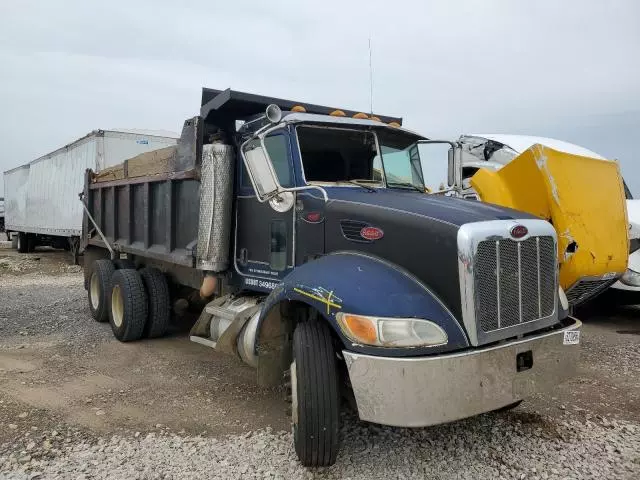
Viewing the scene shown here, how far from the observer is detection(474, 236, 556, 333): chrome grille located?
10.5 ft

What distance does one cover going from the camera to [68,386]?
502cm

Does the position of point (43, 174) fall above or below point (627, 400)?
above

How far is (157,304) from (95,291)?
1.67 metres

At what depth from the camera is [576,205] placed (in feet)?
16.2

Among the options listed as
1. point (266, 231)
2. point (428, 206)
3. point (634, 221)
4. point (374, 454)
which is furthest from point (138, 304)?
point (634, 221)

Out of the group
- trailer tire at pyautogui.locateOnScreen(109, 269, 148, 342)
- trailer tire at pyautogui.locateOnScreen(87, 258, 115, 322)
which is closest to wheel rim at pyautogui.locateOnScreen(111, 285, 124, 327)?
trailer tire at pyautogui.locateOnScreen(109, 269, 148, 342)

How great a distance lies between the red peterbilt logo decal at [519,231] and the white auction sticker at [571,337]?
76 cm

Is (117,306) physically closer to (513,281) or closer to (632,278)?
(513,281)

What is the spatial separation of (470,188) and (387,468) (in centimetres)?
328

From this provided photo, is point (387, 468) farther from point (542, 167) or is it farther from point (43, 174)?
point (43, 174)

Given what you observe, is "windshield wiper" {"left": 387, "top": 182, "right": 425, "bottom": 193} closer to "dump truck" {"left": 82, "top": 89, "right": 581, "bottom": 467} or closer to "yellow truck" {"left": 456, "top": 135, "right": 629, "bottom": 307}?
"dump truck" {"left": 82, "top": 89, "right": 581, "bottom": 467}

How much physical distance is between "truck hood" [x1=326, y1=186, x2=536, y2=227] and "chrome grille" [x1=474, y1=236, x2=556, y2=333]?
0.76ft

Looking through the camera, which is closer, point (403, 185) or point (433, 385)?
point (433, 385)

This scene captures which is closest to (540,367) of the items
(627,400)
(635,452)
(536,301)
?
(536,301)
